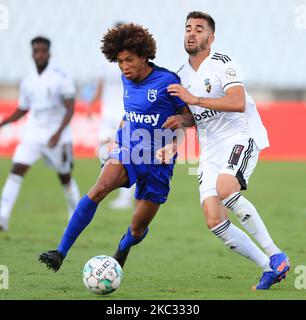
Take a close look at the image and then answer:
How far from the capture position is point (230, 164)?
758 cm

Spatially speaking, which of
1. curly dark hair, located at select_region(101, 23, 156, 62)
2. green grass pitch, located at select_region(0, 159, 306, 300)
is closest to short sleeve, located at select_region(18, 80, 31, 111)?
green grass pitch, located at select_region(0, 159, 306, 300)

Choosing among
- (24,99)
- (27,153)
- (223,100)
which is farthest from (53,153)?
(223,100)

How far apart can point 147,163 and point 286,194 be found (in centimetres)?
969

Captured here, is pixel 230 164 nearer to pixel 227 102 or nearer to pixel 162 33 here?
pixel 227 102

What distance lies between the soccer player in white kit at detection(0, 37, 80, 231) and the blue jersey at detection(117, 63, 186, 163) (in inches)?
187

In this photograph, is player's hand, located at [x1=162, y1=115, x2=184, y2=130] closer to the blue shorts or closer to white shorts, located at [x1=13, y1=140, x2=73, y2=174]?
the blue shorts

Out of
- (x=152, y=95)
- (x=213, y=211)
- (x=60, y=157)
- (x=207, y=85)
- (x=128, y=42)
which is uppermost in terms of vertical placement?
(x=128, y=42)

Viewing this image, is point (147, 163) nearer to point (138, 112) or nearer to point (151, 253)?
point (138, 112)

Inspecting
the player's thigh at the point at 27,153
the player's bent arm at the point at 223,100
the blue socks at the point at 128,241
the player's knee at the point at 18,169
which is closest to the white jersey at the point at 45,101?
the player's thigh at the point at 27,153

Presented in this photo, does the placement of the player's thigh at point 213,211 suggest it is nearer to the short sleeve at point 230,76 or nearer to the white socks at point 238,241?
the white socks at point 238,241

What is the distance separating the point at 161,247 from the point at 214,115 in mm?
3394

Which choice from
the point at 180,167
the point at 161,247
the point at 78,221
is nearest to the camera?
the point at 78,221

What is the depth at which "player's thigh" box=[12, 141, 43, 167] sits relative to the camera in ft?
40.4

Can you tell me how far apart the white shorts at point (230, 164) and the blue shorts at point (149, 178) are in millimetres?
351
